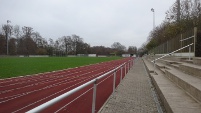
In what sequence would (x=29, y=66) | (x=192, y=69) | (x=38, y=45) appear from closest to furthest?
1. (x=192, y=69)
2. (x=29, y=66)
3. (x=38, y=45)

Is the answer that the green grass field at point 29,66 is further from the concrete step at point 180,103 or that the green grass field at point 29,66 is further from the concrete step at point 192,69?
the concrete step at point 180,103

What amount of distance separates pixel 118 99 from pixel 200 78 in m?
2.70

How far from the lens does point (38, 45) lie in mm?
119500

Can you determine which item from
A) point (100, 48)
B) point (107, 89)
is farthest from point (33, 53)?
point (107, 89)

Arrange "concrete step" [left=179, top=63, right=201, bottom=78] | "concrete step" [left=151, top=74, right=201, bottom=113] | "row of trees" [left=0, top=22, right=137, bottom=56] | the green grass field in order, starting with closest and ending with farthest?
"concrete step" [left=151, top=74, right=201, bottom=113] < "concrete step" [left=179, top=63, right=201, bottom=78] < the green grass field < "row of trees" [left=0, top=22, right=137, bottom=56]

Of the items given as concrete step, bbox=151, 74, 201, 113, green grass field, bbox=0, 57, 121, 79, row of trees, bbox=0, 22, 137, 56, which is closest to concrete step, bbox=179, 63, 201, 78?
concrete step, bbox=151, 74, 201, 113

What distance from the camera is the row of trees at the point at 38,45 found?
324 feet

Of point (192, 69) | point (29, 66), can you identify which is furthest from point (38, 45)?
point (192, 69)

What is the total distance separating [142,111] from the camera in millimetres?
6848

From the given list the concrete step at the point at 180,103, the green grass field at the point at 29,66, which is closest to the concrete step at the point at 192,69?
the concrete step at the point at 180,103

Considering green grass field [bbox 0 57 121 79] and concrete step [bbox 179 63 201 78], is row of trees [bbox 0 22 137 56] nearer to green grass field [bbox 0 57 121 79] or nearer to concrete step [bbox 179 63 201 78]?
green grass field [bbox 0 57 121 79]

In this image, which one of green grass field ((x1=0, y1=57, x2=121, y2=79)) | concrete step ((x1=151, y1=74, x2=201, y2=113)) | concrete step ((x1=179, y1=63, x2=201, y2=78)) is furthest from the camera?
green grass field ((x1=0, y1=57, x2=121, y2=79))

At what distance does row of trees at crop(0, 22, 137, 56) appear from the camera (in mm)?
98894

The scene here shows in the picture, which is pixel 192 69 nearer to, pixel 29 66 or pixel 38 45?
pixel 29 66
